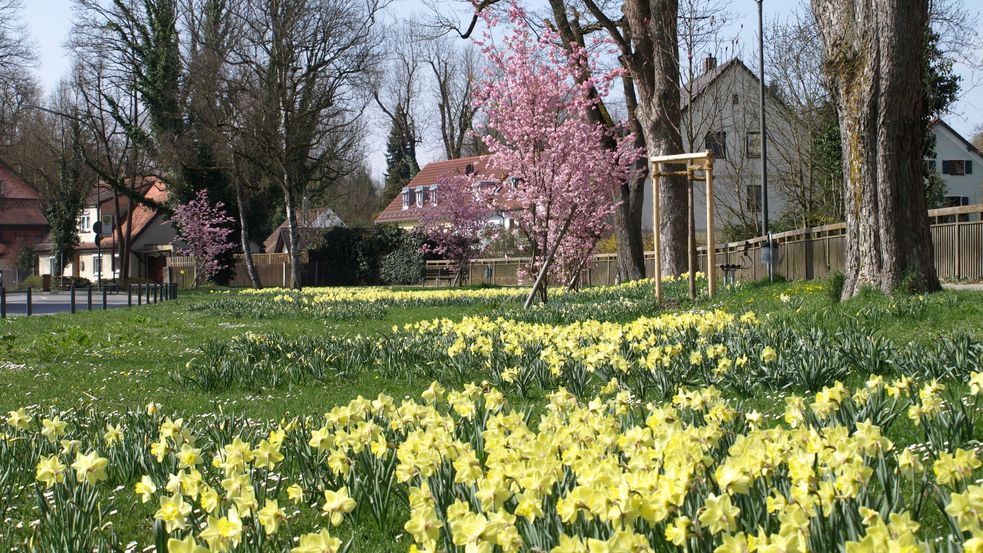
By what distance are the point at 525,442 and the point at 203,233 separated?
44908 mm

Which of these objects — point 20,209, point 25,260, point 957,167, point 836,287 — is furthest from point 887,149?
point 20,209

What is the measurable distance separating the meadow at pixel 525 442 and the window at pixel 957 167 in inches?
2092

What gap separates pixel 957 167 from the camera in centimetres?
5719

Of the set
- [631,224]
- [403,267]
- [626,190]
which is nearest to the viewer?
[631,224]

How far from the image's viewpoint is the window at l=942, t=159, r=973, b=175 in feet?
187

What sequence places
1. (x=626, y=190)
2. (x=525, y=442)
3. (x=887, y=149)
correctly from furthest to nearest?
(x=626, y=190), (x=887, y=149), (x=525, y=442)

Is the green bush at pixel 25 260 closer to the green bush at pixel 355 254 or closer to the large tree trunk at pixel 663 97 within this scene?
the green bush at pixel 355 254

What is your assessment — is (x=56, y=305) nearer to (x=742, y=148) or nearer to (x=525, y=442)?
(x=742, y=148)

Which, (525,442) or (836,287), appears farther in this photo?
(836,287)

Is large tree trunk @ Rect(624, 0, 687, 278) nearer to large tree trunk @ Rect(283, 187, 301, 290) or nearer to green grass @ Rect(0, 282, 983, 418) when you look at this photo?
green grass @ Rect(0, 282, 983, 418)

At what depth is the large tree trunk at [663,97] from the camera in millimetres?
19797

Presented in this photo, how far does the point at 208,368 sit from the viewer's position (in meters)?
7.73

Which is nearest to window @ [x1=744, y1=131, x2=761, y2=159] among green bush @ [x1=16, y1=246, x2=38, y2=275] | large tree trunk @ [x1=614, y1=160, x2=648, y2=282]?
large tree trunk @ [x1=614, y1=160, x2=648, y2=282]

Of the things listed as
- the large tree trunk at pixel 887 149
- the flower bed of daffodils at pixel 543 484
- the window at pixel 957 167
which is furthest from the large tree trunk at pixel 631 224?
the window at pixel 957 167
